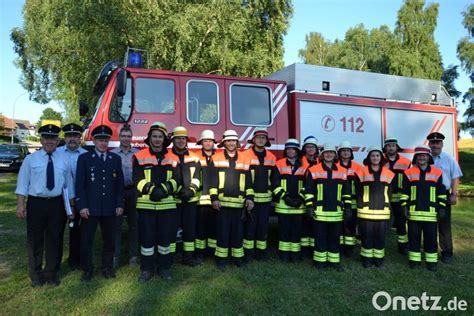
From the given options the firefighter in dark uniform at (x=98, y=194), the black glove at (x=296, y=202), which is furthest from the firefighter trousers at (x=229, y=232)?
the firefighter in dark uniform at (x=98, y=194)

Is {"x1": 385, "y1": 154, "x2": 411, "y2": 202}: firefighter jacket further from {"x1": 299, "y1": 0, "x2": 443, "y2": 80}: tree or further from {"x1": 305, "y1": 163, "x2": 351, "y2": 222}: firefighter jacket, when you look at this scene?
{"x1": 299, "y1": 0, "x2": 443, "y2": 80}: tree

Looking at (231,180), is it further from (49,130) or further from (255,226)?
(49,130)

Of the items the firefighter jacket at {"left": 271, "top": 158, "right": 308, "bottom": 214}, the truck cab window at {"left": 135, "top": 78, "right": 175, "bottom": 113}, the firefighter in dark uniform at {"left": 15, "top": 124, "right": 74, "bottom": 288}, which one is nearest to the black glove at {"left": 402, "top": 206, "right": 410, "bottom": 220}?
the firefighter jacket at {"left": 271, "top": 158, "right": 308, "bottom": 214}

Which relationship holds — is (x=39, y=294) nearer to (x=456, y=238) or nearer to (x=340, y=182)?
(x=340, y=182)

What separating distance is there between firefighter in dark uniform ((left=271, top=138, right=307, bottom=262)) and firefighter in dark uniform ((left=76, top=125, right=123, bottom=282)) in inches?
83.3

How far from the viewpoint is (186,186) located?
5.09m

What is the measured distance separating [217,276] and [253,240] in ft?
2.62

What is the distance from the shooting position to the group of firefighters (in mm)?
4629

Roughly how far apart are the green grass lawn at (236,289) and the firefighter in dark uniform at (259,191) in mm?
331

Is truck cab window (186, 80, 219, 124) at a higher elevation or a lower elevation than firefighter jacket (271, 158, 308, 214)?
higher

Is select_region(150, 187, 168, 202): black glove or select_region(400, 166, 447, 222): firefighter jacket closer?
Answer: select_region(150, 187, 168, 202): black glove

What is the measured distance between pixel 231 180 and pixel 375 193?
1994 mm

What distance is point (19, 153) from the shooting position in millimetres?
20984

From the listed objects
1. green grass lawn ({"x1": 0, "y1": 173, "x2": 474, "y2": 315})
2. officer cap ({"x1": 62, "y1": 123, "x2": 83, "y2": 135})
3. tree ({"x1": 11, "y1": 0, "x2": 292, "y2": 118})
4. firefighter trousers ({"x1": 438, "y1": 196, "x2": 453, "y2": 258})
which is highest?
tree ({"x1": 11, "y1": 0, "x2": 292, "y2": 118})
